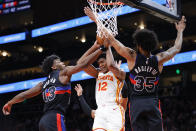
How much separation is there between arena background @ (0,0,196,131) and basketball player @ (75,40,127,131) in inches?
300

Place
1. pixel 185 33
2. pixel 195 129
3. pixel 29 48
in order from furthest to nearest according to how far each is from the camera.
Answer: pixel 29 48
pixel 185 33
pixel 195 129

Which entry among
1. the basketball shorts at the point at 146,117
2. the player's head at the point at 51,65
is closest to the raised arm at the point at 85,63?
the player's head at the point at 51,65

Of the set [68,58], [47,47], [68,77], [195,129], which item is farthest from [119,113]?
[47,47]

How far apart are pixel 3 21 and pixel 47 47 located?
4.31m

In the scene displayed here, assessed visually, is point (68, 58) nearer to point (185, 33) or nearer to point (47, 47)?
point (47, 47)

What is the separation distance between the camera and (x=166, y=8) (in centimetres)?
464

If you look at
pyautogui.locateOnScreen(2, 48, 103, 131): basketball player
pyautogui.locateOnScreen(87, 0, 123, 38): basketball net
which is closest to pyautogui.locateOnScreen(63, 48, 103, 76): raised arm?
pyautogui.locateOnScreen(2, 48, 103, 131): basketball player

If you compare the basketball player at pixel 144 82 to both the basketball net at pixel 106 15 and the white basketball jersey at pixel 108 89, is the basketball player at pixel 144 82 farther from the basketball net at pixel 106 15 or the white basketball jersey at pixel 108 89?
the white basketball jersey at pixel 108 89

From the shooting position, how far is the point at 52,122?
4.22m

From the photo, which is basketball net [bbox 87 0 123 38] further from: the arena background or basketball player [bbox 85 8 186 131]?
the arena background

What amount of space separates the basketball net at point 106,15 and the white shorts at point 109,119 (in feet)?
3.43

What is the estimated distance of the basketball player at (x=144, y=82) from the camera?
128 inches

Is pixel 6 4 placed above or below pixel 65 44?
above

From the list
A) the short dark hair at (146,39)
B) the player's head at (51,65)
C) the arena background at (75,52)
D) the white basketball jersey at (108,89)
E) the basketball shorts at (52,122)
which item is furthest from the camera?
the arena background at (75,52)
